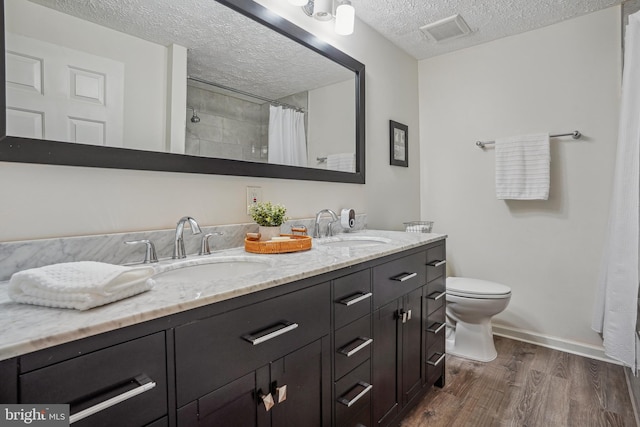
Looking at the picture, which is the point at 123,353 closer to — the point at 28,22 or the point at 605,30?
the point at 28,22

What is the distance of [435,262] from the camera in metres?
1.76

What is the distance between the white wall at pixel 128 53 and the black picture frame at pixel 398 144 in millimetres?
1642

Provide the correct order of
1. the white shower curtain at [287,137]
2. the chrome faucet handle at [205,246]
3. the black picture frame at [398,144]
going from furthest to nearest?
the black picture frame at [398,144]
the white shower curtain at [287,137]
the chrome faucet handle at [205,246]

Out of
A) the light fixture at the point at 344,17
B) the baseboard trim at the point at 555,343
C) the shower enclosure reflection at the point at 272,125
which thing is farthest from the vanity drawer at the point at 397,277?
the baseboard trim at the point at 555,343

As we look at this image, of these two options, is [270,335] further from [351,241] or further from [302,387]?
[351,241]

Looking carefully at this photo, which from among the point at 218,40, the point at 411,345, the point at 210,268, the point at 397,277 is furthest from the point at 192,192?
the point at 411,345

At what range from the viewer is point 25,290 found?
64cm

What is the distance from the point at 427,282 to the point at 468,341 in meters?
0.87

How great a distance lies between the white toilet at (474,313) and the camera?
2062 mm

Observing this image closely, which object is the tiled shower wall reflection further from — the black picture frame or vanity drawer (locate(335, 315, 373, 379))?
the black picture frame

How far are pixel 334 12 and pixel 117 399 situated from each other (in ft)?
6.44

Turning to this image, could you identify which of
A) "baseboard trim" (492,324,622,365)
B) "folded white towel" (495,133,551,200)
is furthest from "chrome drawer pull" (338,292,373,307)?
"baseboard trim" (492,324,622,365)

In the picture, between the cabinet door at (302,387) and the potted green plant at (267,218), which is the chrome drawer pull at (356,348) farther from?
the potted green plant at (267,218)

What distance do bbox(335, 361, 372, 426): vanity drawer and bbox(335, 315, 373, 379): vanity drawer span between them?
0.10 feet
